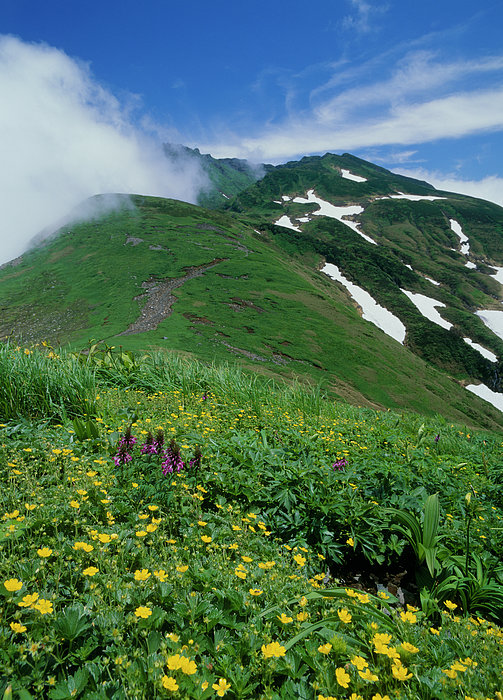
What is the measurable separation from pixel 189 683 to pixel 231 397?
21.3 feet

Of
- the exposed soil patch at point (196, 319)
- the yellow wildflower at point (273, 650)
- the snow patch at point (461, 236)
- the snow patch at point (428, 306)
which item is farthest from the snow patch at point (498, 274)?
the yellow wildflower at point (273, 650)

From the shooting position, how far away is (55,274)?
6550cm

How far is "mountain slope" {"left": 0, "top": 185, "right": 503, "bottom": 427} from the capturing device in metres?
40.7

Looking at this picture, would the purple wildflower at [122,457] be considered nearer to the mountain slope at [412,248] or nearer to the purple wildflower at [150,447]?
the purple wildflower at [150,447]

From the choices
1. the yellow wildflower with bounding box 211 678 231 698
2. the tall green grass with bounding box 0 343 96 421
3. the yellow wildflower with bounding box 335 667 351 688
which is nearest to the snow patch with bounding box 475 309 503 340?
the tall green grass with bounding box 0 343 96 421

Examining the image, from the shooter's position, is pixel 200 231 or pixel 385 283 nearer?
pixel 200 231

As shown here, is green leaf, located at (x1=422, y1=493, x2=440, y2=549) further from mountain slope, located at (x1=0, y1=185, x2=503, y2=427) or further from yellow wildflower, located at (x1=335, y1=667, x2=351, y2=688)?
mountain slope, located at (x1=0, y1=185, x2=503, y2=427)

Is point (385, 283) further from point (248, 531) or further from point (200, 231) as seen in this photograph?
point (248, 531)

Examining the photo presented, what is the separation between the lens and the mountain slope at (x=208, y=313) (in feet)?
134

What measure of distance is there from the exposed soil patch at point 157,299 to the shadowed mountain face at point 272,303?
0.84 ft

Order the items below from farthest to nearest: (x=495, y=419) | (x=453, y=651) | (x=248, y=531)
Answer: (x=495, y=419) < (x=248, y=531) < (x=453, y=651)

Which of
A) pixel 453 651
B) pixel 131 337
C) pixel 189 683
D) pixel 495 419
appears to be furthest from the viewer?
pixel 495 419

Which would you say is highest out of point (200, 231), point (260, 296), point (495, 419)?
point (200, 231)

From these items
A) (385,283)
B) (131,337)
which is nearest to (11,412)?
(131,337)
